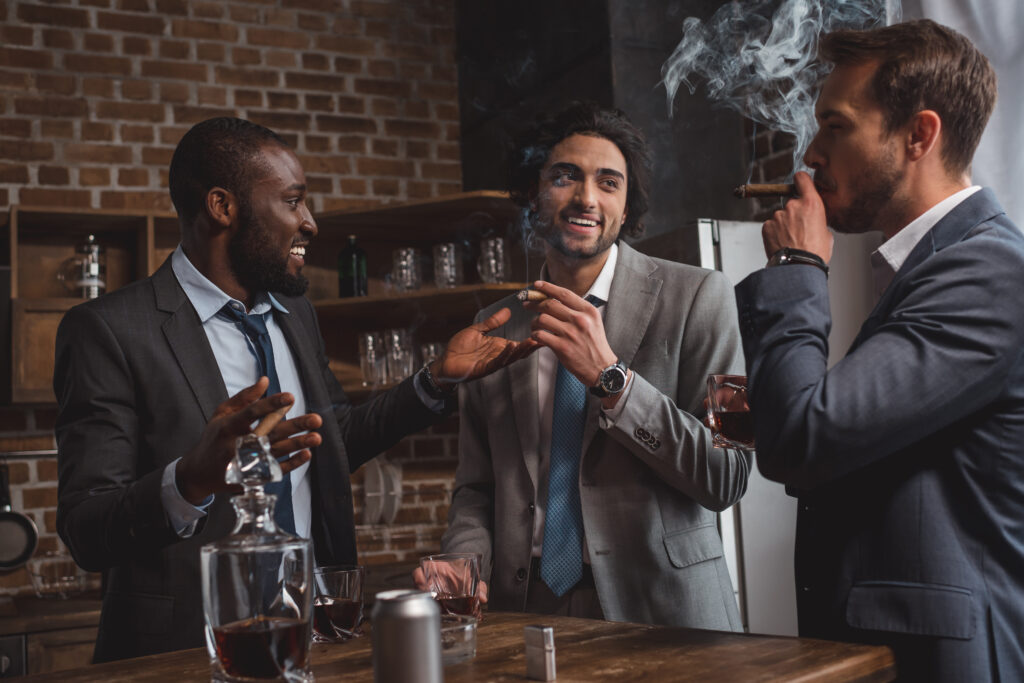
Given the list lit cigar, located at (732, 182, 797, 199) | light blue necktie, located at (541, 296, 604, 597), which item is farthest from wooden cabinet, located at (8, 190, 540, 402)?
lit cigar, located at (732, 182, 797, 199)

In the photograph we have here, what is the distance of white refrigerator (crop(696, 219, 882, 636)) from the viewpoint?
2.76m

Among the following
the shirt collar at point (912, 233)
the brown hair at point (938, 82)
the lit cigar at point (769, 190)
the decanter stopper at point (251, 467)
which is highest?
the brown hair at point (938, 82)

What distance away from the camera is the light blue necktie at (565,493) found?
1.77 m

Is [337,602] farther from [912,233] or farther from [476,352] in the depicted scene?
[912,233]

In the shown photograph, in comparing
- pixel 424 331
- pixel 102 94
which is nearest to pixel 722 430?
pixel 424 331

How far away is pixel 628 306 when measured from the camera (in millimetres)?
1940

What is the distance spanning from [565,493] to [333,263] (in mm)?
2394

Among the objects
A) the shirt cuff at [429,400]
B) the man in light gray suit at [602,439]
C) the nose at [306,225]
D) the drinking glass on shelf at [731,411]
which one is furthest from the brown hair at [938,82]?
the nose at [306,225]

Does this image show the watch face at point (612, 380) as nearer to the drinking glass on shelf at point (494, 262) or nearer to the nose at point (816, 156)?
the nose at point (816, 156)

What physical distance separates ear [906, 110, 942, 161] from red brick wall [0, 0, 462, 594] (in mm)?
2979

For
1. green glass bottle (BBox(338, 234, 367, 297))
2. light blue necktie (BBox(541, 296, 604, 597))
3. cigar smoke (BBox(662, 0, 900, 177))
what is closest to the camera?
light blue necktie (BBox(541, 296, 604, 597))

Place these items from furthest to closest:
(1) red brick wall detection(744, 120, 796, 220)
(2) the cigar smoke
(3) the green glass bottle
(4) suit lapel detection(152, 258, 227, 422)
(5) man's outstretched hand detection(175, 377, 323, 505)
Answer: (3) the green glass bottle
(1) red brick wall detection(744, 120, 796, 220)
(2) the cigar smoke
(4) suit lapel detection(152, 258, 227, 422)
(5) man's outstretched hand detection(175, 377, 323, 505)

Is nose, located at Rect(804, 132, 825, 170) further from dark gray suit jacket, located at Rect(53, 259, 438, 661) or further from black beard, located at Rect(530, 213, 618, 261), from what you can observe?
dark gray suit jacket, located at Rect(53, 259, 438, 661)

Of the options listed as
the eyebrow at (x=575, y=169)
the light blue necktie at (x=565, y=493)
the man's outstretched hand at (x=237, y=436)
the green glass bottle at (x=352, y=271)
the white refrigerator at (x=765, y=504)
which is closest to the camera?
the man's outstretched hand at (x=237, y=436)
